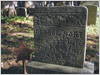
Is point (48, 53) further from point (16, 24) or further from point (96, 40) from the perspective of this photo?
point (16, 24)

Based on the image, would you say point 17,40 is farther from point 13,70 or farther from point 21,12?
point 21,12

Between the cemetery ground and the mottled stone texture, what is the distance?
0.86m

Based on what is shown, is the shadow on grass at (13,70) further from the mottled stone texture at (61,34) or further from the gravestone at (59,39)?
the mottled stone texture at (61,34)

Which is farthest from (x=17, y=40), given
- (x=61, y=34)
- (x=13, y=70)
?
(x=61, y=34)

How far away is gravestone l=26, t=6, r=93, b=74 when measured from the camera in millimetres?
2723

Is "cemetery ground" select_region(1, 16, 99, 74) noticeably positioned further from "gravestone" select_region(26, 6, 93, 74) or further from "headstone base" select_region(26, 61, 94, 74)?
"gravestone" select_region(26, 6, 93, 74)

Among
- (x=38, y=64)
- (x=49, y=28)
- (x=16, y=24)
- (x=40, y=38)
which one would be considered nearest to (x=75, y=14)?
(x=49, y=28)

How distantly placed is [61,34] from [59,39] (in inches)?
4.8

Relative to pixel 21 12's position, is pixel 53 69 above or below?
below

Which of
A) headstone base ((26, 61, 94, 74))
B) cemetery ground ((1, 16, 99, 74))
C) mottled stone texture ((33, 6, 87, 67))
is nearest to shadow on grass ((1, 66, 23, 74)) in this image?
cemetery ground ((1, 16, 99, 74))

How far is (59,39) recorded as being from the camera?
9.61ft

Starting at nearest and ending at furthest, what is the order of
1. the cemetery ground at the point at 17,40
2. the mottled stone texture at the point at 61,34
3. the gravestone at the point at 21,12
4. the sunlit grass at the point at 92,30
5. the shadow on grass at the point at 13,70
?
the mottled stone texture at the point at 61,34 → the shadow on grass at the point at 13,70 → the cemetery ground at the point at 17,40 → the sunlit grass at the point at 92,30 → the gravestone at the point at 21,12

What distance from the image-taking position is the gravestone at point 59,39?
2723 millimetres

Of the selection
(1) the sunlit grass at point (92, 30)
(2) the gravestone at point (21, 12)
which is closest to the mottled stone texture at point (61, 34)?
(1) the sunlit grass at point (92, 30)
